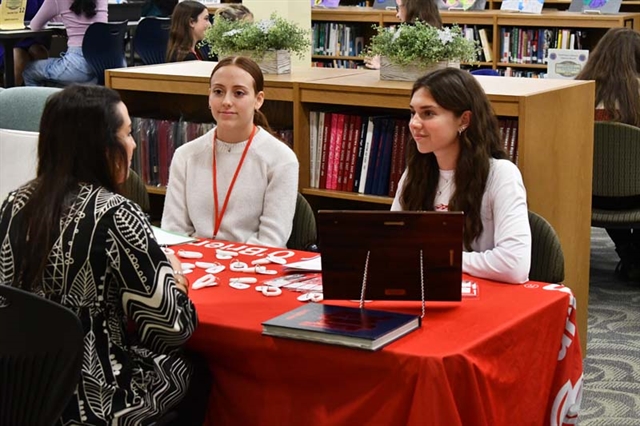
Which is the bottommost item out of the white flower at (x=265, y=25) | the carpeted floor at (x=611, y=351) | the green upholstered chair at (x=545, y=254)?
the carpeted floor at (x=611, y=351)

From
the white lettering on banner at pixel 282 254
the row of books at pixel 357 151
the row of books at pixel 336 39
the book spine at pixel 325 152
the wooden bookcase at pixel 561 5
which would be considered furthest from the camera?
the row of books at pixel 336 39

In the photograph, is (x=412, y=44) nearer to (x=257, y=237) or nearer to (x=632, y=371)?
(x=257, y=237)

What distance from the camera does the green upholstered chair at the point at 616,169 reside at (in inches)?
183

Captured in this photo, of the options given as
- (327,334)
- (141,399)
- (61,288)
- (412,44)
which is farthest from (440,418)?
(412,44)

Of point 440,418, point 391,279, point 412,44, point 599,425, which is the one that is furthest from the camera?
point 412,44

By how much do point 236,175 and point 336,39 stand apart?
632 cm

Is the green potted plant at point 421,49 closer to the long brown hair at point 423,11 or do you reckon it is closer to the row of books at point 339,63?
the long brown hair at point 423,11

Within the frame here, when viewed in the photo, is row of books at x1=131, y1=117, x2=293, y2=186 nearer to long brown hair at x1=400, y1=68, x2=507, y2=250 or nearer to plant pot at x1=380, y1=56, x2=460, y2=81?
plant pot at x1=380, y1=56, x2=460, y2=81

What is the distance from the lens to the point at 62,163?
7.52ft

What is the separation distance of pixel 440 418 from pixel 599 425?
1.55 meters

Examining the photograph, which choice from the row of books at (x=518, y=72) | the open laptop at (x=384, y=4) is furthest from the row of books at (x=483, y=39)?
the open laptop at (x=384, y=4)

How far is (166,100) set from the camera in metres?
4.95

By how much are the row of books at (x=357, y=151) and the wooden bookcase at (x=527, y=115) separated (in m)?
0.04

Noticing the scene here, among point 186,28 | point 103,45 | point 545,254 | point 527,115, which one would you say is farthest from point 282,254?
point 103,45
